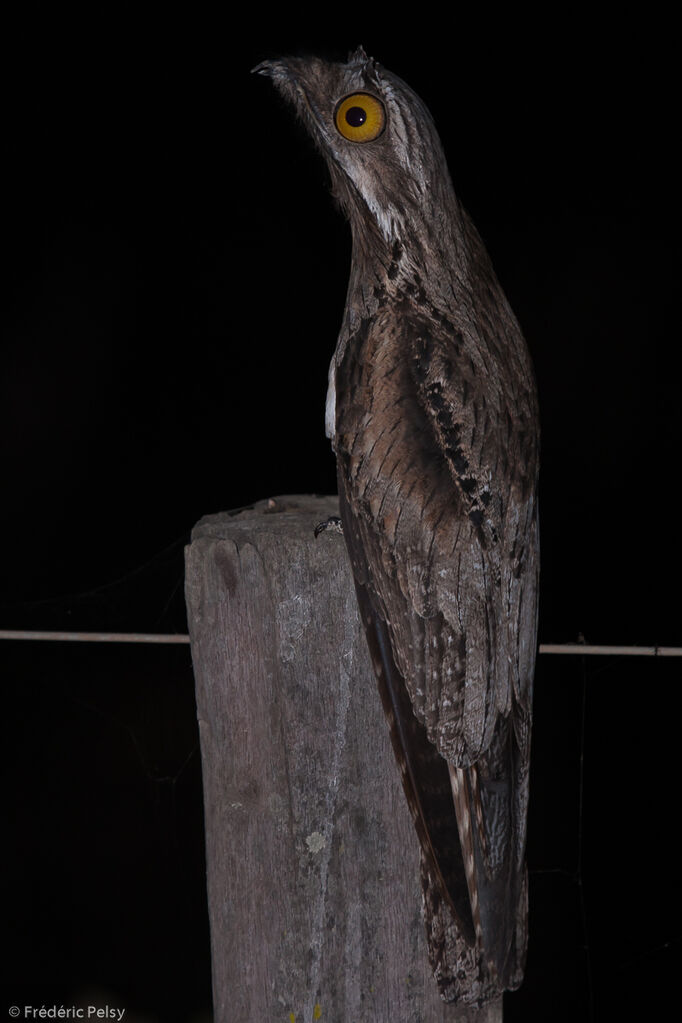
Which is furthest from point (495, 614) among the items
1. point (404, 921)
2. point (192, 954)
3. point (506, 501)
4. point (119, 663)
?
point (192, 954)

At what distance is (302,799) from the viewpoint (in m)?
1.46

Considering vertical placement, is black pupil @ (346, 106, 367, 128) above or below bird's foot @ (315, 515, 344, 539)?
above

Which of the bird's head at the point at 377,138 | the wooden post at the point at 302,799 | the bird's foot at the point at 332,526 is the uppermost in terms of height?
the bird's head at the point at 377,138

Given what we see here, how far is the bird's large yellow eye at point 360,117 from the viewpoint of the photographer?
153 cm

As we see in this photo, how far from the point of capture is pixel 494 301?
1.63 meters

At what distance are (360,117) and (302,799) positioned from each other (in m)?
1.23

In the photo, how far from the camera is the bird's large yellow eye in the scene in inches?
60.1

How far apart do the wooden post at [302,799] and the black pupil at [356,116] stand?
76cm

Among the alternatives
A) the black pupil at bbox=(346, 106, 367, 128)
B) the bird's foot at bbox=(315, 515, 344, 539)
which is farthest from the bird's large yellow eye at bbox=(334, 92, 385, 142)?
the bird's foot at bbox=(315, 515, 344, 539)

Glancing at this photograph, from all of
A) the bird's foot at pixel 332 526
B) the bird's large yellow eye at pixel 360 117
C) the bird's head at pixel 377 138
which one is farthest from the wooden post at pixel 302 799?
the bird's large yellow eye at pixel 360 117

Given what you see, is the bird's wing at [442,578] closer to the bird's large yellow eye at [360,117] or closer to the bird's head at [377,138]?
the bird's head at [377,138]

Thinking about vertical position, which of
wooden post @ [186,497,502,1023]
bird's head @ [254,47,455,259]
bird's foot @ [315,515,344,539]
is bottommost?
wooden post @ [186,497,502,1023]

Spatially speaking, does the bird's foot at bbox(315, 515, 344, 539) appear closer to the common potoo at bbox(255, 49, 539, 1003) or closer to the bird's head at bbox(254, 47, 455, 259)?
the common potoo at bbox(255, 49, 539, 1003)

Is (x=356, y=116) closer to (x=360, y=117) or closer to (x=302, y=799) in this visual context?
(x=360, y=117)
